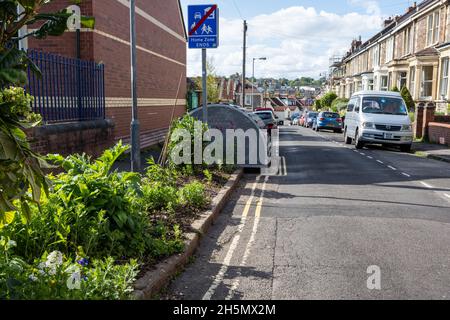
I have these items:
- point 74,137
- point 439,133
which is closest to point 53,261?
point 74,137

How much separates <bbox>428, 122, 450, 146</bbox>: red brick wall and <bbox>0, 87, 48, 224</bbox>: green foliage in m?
19.9

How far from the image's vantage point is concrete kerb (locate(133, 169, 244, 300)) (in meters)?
4.02

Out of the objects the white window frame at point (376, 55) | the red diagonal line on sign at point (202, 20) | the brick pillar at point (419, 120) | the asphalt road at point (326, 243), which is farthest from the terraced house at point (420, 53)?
the red diagonal line on sign at point (202, 20)

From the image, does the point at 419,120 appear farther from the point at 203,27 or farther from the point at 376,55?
the point at 376,55

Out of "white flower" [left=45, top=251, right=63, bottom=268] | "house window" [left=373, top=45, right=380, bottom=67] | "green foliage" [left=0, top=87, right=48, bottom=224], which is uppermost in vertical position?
"house window" [left=373, top=45, right=380, bottom=67]

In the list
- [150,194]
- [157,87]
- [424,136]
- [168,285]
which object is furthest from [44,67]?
[424,136]

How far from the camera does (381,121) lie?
18000mm

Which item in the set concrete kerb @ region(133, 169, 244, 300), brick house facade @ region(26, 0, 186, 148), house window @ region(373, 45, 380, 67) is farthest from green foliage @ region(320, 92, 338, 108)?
concrete kerb @ region(133, 169, 244, 300)

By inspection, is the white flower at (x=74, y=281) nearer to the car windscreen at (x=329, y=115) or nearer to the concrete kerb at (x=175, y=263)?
the concrete kerb at (x=175, y=263)

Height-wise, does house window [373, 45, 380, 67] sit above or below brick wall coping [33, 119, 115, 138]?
above

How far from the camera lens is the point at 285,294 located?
4.30 meters

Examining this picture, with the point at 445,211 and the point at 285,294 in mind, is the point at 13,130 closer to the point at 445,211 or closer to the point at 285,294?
the point at 285,294

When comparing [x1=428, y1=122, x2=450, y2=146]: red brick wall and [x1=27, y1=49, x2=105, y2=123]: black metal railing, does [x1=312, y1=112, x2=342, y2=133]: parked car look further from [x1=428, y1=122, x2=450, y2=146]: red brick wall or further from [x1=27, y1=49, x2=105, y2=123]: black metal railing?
[x1=27, y1=49, x2=105, y2=123]: black metal railing

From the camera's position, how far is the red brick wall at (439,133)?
64.9 ft
